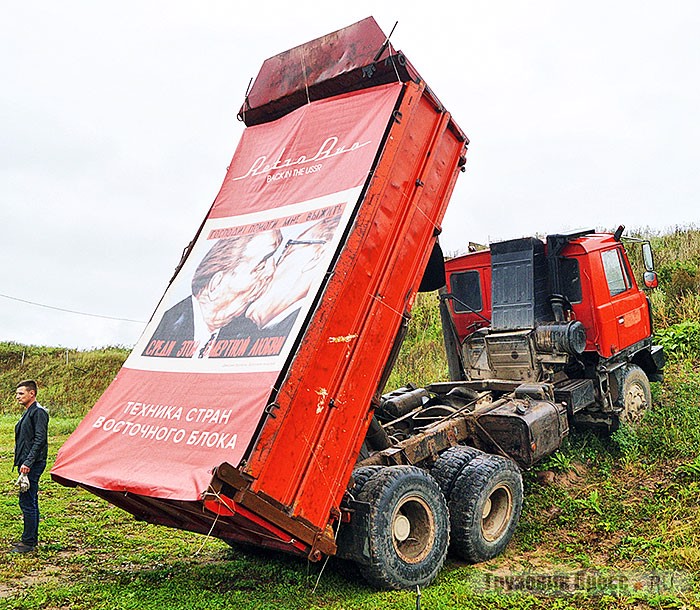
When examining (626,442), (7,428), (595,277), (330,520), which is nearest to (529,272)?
(595,277)

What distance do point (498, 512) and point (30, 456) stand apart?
4659mm

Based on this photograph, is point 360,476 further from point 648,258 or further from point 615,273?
point 648,258

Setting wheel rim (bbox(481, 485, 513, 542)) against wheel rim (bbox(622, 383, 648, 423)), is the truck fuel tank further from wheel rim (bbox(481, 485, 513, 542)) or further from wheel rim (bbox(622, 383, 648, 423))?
wheel rim (bbox(622, 383, 648, 423))

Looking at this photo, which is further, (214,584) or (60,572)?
(60,572)

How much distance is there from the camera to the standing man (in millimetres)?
6477

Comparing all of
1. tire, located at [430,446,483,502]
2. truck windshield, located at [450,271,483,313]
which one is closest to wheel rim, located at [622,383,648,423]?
truck windshield, located at [450,271,483,313]

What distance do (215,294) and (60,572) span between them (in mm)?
2874

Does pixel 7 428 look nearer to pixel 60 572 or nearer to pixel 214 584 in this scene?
pixel 60 572

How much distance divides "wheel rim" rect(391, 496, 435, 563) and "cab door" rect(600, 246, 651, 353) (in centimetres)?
402

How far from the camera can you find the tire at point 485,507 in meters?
5.70

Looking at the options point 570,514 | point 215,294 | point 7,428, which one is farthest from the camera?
point 7,428

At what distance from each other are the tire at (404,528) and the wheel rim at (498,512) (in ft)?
2.71

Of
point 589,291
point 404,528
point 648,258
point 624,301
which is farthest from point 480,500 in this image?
point 648,258

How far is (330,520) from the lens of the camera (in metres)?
4.82
